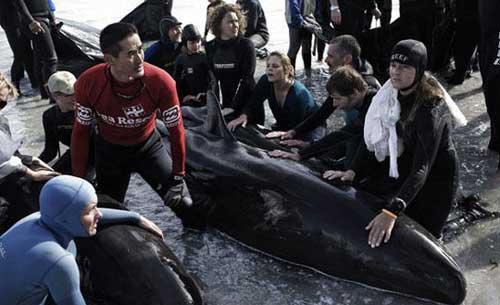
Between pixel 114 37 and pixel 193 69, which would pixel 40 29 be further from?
pixel 114 37

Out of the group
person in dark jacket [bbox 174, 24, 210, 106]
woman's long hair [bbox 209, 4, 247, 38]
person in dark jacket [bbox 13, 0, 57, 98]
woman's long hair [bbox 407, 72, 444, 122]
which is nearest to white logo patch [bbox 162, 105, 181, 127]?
woman's long hair [bbox 407, 72, 444, 122]

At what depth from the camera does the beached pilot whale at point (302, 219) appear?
171 inches

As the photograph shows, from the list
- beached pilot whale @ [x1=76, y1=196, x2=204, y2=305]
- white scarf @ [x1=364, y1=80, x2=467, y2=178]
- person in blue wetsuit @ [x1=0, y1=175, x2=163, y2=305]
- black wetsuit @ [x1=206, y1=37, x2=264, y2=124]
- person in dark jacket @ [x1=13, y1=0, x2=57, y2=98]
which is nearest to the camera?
person in blue wetsuit @ [x1=0, y1=175, x2=163, y2=305]

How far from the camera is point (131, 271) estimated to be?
413cm

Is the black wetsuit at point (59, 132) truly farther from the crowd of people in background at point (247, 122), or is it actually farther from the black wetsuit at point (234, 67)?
the black wetsuit at point (234, 67)

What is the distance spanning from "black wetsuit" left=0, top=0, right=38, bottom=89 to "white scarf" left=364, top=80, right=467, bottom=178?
20.8ft

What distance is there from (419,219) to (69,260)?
120 inches

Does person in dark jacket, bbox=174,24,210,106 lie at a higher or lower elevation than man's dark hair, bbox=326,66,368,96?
lower

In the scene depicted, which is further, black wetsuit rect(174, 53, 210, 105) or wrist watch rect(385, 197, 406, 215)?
black wetsuit rect(174, 53, 210, 105)

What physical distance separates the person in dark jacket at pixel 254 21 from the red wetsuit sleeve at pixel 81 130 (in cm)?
527

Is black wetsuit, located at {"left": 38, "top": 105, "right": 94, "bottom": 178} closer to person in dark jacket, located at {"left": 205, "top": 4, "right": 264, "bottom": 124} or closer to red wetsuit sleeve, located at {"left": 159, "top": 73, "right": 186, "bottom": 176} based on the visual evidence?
red wetsuit sleeve, located at {"left": 159, "top": 73, "right": 186, "bottom": 176}

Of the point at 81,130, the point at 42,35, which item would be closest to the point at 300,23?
the point at 42,35

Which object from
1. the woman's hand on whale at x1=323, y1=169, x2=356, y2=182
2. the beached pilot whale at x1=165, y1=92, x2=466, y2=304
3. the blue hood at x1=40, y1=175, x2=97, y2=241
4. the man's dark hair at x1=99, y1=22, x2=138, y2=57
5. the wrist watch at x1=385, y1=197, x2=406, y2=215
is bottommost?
the beached pilot whale at x1=165, y1=92, x2=466, y2=304

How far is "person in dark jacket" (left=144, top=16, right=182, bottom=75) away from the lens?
8656 mm
